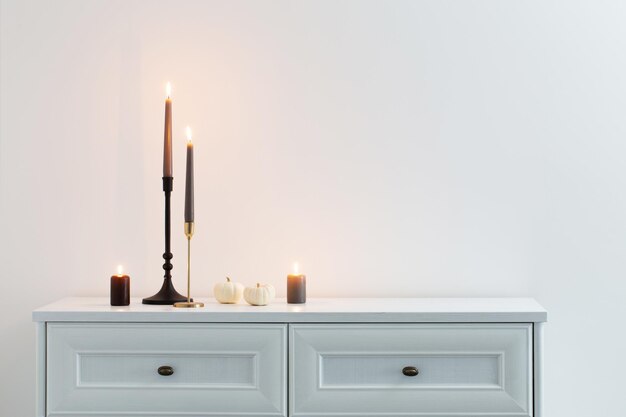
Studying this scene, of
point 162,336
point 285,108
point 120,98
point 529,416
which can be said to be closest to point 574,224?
point 529,416

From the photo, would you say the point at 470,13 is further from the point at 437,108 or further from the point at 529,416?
the point at 529,416

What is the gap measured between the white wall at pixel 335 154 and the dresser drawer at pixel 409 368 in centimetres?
37

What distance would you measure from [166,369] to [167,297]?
8.8 inches

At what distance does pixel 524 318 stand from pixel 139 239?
101cm

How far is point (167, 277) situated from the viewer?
205 centimetres

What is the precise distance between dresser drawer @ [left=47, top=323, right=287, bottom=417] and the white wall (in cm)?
38

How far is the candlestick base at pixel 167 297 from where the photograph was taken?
79.4 inches

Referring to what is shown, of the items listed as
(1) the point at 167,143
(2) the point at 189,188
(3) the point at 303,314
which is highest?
(1) the point at 167,143

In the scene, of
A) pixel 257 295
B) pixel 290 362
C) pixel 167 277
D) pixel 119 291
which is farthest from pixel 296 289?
pixel 119 291

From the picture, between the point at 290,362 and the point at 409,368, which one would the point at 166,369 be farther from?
the point at 409,368

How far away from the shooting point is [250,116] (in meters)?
2.23

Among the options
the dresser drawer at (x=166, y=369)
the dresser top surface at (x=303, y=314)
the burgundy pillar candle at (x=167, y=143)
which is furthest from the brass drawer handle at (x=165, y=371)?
the burgundy pillar candle at (x=167, y=143)

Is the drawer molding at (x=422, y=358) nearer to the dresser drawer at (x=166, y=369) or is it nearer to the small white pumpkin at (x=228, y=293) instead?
the dresser drawer at (x=166, y=369)

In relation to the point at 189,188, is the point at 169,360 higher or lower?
lower
